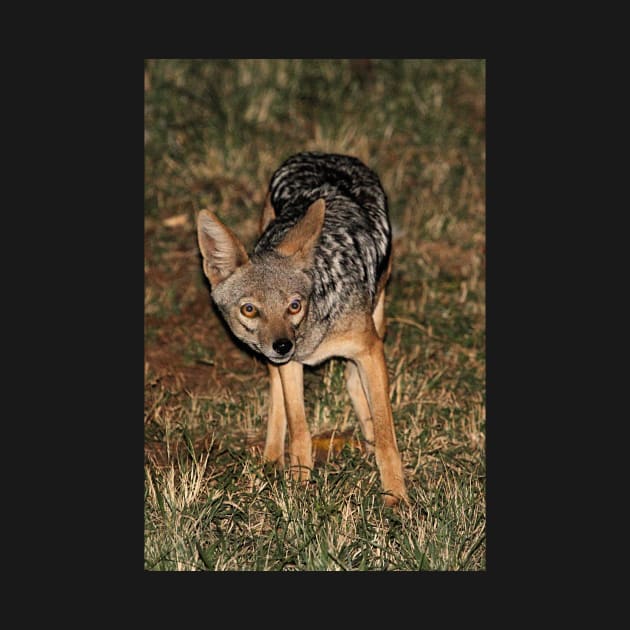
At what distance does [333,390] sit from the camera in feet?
32.4

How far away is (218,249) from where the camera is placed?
7797 millimetres

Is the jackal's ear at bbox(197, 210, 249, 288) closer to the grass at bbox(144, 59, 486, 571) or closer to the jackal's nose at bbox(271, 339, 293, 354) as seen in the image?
the jackal's nose at bbox(271, 339, 293, 354)

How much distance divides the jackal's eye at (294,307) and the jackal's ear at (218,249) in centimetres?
48

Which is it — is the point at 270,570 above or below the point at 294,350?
below

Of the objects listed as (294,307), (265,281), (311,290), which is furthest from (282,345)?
(311,290)

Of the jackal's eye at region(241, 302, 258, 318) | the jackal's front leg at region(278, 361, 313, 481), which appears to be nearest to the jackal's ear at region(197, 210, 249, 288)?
the jackal's eye at region(241, 302, 258, 318)

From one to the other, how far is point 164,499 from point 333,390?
244 centimetres

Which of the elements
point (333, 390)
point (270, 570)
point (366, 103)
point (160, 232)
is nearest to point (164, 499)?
point (270, 570)

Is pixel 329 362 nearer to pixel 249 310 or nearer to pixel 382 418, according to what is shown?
pixel 382 418

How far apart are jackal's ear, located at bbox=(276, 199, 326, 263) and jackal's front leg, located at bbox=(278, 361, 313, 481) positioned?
928 millimetres

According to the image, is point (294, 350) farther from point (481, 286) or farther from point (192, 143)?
point (192, 143)

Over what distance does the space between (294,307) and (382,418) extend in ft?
4.39

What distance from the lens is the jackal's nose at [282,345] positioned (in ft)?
24.5

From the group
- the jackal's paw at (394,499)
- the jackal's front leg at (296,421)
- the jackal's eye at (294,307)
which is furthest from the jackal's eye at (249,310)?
the jackal's paw at (394,499)
